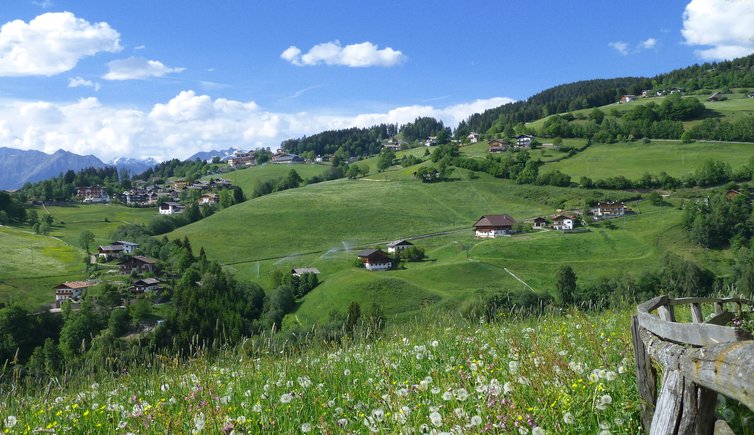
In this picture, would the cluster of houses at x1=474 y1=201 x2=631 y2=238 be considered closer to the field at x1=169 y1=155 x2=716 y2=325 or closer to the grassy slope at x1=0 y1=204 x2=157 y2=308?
the field at x1=169 y1=155 x2=716 y2=325

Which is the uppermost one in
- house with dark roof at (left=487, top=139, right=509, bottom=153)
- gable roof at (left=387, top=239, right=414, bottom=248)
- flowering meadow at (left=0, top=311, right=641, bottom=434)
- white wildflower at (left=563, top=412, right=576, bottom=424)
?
house with dark roof at (left=487, top=139, right=509, bottom=153)

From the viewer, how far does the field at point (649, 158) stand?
13850cm

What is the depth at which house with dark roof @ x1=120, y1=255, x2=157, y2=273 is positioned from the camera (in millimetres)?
108250

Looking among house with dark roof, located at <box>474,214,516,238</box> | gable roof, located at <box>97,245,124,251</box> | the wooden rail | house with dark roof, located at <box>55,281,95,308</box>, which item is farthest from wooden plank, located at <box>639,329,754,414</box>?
gable roof, located at <box>97,245,124,251</box>

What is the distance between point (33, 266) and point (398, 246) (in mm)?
68555

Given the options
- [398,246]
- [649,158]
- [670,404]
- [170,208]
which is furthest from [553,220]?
[170,208]

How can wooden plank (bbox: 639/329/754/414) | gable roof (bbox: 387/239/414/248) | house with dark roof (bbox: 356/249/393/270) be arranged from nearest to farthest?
wooden plank (bbox: 639/329/754/414) < house with dark roof (bbox: 356/249/393/270) < gable roof (bbox: 387/239/414/248)

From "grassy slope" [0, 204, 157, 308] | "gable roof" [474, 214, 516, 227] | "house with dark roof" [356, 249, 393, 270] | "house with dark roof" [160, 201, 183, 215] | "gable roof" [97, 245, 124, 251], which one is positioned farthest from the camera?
"house with dark roof" [160, 201, 183, 215]

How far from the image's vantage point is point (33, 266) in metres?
102

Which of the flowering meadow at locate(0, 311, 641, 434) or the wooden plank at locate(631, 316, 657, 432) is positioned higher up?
the wooden plank at locate(631, 316, 657, 432)

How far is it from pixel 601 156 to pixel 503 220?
63.6m

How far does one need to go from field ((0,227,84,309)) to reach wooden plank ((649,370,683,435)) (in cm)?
9437

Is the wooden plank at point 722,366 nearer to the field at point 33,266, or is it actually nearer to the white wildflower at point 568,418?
the white wildflower at point 568,418

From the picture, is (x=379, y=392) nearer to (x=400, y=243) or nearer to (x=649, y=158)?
(x=400, y=243)
